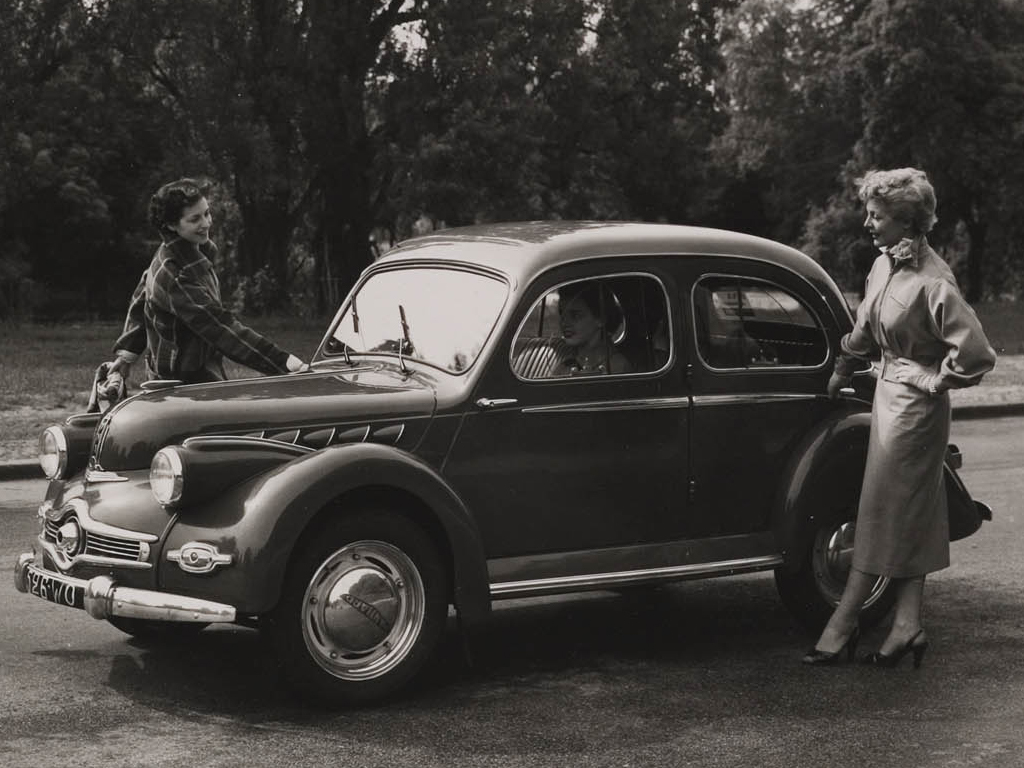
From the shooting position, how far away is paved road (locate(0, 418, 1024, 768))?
500cm

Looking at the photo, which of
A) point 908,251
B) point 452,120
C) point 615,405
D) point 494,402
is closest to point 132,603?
point 494,402

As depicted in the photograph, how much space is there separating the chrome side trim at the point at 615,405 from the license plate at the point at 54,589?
1.77 m

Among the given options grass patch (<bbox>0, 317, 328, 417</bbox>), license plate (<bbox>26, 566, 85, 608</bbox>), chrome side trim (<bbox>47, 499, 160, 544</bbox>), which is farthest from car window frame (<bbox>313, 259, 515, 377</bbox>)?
grass patch (<bbox>0, 317, 328, 417</bbox>)

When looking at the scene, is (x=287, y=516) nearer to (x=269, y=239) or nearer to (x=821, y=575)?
(x=821, y=575)

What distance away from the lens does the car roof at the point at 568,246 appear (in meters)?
6.16

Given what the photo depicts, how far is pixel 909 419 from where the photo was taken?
19.7 ft

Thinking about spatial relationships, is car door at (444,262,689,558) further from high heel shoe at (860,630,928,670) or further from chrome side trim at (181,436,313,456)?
high heel shoe at (860,630,928,670)

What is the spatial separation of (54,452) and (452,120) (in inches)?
1086

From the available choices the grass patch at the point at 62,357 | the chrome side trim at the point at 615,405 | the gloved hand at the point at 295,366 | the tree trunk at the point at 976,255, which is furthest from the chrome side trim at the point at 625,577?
the tree trunk at the point at 976,255

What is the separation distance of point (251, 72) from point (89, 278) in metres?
16.7

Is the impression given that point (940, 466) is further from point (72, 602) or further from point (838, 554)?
point (72, 602)

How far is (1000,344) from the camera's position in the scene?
29375mm

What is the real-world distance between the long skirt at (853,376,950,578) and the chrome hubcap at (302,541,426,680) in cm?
184

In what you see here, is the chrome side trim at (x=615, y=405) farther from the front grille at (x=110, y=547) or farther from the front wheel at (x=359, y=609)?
the front grille at (x=110, y=547)
